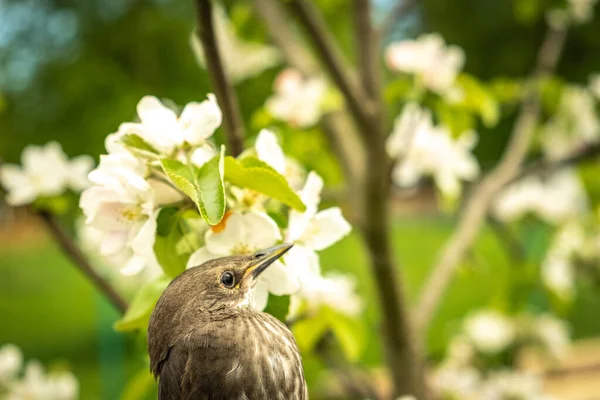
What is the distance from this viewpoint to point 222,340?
26.2 inches

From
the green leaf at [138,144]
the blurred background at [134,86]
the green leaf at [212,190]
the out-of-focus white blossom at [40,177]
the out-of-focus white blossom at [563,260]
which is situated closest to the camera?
the green leaf at [212,190]

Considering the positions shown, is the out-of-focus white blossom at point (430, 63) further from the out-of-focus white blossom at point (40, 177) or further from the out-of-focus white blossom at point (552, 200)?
the out-of-focus white blossom at point (552, 200)

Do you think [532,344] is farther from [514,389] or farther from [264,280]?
[264,280]

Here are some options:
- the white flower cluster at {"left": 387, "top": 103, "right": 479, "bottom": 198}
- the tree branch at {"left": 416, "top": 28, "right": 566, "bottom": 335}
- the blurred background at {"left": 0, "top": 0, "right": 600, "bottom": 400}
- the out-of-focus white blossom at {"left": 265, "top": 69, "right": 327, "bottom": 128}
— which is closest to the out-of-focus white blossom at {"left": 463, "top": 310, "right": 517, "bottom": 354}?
the blurred background at {"left": 0, "top": 0, "right": 600, "bottom": 400}

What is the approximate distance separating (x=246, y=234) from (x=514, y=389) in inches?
61.4

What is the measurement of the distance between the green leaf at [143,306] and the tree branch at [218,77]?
0.61ft

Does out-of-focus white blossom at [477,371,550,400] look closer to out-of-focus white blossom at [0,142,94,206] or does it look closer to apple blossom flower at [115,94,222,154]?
out-of-focus white blossom at [0,142,94,206]

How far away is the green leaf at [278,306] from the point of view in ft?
2.45

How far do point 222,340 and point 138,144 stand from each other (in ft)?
0.71

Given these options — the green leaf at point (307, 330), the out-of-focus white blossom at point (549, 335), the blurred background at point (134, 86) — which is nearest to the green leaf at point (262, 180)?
the green leaf at point (307, 330)

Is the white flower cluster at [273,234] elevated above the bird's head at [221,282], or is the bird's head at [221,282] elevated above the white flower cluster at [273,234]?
the white flower cluster at [273,234]

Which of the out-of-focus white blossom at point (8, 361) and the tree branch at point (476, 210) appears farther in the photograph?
the tree branch at point (476, 210)

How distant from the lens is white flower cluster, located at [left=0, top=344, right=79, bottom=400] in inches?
51.7

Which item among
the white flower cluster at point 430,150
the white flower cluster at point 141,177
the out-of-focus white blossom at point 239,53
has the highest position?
the out-of-focus white blossom at point 239,53
